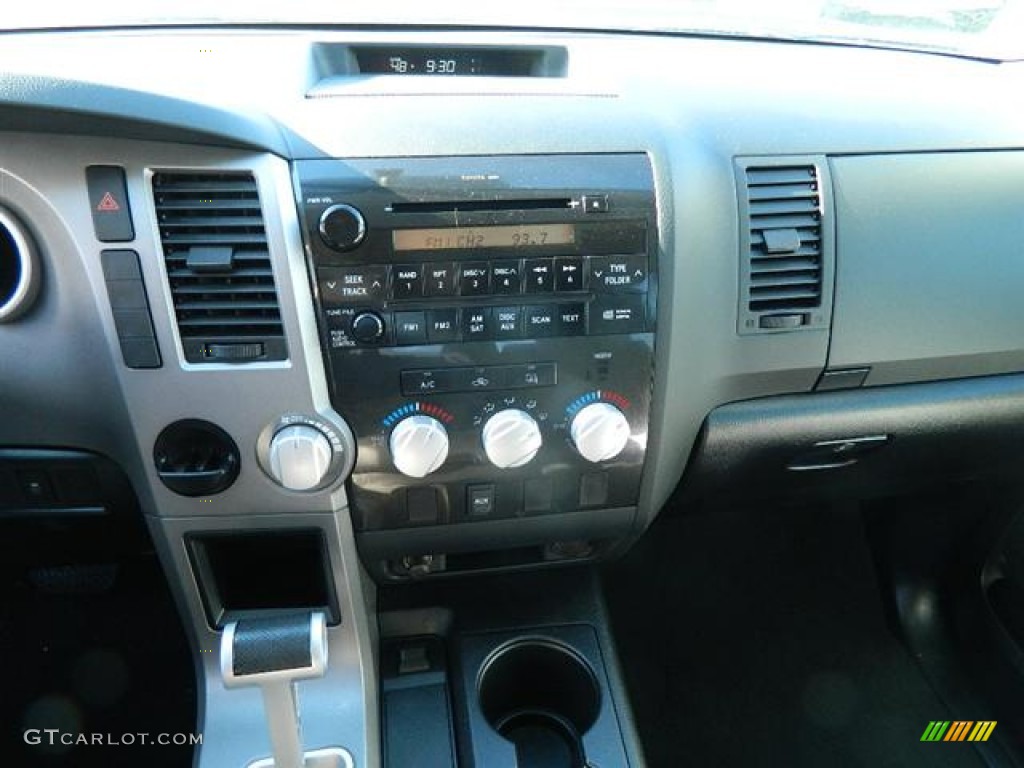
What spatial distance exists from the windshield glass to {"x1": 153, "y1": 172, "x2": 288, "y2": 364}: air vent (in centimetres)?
51

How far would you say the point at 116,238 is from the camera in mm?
968

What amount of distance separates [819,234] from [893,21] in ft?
2.21

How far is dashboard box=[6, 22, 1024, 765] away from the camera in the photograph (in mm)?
981

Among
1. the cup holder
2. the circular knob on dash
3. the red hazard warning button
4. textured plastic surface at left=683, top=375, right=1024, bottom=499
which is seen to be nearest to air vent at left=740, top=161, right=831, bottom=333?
textured plastic surface at left=683, top=375, right=1024, bottom=499

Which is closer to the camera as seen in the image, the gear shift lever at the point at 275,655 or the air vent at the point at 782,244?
the gear shift lever at the point at 275,655

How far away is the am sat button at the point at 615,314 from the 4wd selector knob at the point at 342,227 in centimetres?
31

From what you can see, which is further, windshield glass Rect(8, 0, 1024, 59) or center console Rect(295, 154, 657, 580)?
windshield glass Rect(8, 0, 1024, 59)

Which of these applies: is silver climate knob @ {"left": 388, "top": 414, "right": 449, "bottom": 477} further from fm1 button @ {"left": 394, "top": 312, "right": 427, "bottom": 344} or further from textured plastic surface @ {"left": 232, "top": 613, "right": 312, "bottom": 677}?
textured plastic surface @ {"left": 232, "top": 613, "right": 312, "bottom": 677}

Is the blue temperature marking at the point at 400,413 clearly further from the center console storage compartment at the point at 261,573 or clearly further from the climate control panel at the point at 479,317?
the center console storage compartment at the point at 261,573

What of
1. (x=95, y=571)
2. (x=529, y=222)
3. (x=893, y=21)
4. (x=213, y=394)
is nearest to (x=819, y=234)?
(x=529, y=222)

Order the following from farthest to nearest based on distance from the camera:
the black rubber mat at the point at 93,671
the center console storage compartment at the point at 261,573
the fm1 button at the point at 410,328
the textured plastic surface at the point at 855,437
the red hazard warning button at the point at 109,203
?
the black rubber mat at the point at 93,671 < the textured plastic surface at the point at 855,437 < the center console storage compartment at the point at 261,573 < the fm1 button at the point at 410,328 < the red hazard warning button at the point at 109,203

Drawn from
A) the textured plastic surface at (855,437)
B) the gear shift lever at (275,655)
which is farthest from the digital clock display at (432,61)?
the gear shift lever at (275,655)

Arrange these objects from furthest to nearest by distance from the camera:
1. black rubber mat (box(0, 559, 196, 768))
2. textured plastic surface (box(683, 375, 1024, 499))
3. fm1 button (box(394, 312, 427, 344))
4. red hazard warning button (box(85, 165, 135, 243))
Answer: black rubber mat (box(0, 559, 196, 768)), textured plastic surface (box(683, 375, 1024, 499)), fm1 button (box(394, 312, 427, 344)), red hazard warning button (box(85, 165, 135, 243))

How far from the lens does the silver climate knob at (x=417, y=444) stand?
1083 millimetres
